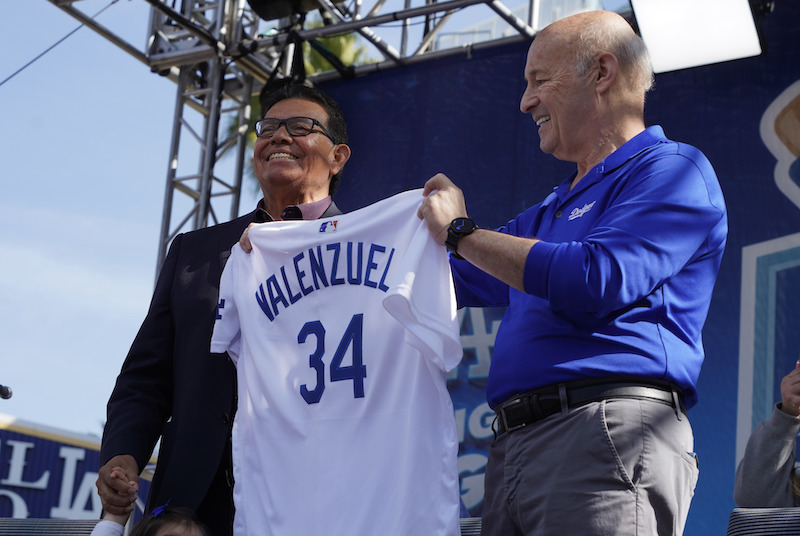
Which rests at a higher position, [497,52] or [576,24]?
[497,52]

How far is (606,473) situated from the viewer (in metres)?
1.66

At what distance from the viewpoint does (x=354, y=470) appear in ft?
6.87

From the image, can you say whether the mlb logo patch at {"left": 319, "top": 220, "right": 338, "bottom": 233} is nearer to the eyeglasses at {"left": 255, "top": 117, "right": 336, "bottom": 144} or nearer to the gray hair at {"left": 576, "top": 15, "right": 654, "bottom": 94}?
the eyeglasses at {"left": 255, "top": 117, "right": 336, "bottom": 144}

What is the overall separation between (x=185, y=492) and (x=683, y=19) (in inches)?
148

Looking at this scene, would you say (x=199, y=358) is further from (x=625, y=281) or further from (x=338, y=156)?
(x=625, y=281)

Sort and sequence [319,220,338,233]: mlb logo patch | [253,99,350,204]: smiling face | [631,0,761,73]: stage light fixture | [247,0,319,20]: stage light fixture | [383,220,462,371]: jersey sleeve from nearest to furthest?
[383,220,462,371]: jersey sleeve
[319,220,338,233]: mlb logo patch
[253,99,350,204]: smiling face
[631,0,761,73]: stage light fixture
[247,0,319,20]: stage light fixture

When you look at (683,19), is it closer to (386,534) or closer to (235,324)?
(235,324)

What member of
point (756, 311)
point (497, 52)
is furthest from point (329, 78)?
point (756, 311)

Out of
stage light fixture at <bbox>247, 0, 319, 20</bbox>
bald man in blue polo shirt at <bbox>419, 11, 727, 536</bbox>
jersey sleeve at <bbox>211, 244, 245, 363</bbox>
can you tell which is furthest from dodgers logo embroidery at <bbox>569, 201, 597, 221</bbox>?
stage light fixture at <bbox>247, 0, 319, 20</bbox>

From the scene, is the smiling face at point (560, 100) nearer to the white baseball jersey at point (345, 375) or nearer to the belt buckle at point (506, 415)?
the white baseball jersey at point (345, 375)

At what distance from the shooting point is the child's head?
2254mm

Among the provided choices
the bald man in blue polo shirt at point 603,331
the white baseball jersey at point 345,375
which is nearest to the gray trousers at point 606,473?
the bald man in blue polo shirt at point 603,331

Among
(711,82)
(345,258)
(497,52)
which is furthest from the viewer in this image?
(497,52)

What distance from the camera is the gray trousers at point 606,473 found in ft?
5.41
